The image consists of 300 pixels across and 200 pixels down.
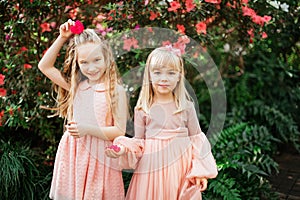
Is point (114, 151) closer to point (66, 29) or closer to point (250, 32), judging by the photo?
point (66, 29)

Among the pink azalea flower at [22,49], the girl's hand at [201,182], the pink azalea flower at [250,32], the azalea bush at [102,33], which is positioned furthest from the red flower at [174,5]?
the girl's hand at [201,182]

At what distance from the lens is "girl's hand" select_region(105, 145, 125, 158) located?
88.6 inches

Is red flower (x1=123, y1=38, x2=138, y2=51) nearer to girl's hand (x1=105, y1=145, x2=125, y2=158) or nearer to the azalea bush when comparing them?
the azalea bush

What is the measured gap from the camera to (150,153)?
2379 mm

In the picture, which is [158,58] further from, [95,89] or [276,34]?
[276,34]

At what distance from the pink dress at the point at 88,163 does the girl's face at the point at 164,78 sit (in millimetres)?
315

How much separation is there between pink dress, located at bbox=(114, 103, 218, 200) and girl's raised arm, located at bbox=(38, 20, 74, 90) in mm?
514

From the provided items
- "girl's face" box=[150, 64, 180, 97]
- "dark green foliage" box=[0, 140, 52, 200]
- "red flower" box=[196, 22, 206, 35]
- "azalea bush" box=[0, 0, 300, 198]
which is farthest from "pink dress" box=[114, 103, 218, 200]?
"dark green foliage" box=[0, 140, 52, 200]

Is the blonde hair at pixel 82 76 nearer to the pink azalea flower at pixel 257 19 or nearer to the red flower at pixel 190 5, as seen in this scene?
the red flower at pixel 190 5

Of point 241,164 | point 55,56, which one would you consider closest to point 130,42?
point 55,56

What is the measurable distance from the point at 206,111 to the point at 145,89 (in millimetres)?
3016

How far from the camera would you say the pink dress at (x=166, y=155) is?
2365 mm

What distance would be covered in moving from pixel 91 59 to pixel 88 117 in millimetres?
335

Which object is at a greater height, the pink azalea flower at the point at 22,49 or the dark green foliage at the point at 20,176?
the pink azalea flower at the point at 22,49
